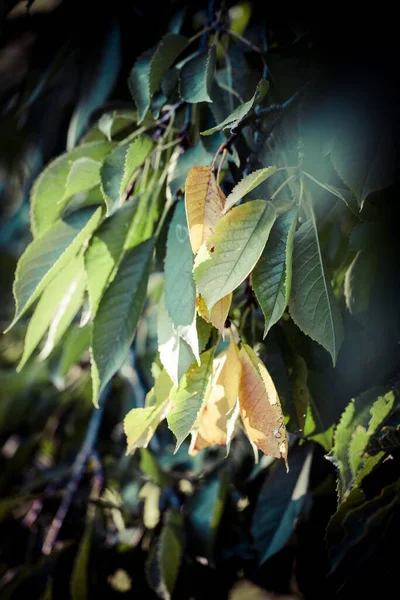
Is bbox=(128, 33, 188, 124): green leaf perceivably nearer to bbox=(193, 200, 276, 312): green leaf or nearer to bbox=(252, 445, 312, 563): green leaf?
bbox=(193, 200, 276, 312): green leaf

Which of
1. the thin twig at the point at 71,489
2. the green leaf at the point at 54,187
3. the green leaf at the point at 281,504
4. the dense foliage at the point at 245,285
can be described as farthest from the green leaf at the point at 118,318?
the thin twig at the point at 71,489

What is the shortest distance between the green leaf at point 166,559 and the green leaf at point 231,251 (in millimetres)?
469

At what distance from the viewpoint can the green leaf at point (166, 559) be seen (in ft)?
2.06

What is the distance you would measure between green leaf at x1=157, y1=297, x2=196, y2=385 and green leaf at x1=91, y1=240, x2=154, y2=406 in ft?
0.16

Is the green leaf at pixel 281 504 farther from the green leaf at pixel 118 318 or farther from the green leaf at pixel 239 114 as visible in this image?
the green leaf at pixel 239 114

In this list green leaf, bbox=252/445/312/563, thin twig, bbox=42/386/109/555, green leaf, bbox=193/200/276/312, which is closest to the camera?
green leaf, bbox=193/200/276/312

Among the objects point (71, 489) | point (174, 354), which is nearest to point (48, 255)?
point (174, 354)

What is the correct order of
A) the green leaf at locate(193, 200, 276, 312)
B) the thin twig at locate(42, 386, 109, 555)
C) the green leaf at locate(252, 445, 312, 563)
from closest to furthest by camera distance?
the green leaf at locate(193, 200, 276, 312)
the green leaf at locate(252, 445, 312, 563)
the thin twig at locate(42, 386, 109, 555)

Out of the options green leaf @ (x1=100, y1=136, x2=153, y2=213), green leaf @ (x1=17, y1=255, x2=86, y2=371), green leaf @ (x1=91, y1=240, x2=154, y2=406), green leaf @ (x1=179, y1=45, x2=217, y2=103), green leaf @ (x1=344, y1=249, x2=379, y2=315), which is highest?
green leaf @ (x1=179, y1=45, x2=217, y2=103)

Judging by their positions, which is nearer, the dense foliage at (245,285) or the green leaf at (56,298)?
the dense foliage at (245,285)

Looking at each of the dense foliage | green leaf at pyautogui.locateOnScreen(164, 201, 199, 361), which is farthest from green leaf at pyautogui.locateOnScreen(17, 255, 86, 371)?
green leaf at pyautogui.locateOnScreen(164, 201, 199, 361)

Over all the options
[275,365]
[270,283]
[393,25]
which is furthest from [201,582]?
[393,25]

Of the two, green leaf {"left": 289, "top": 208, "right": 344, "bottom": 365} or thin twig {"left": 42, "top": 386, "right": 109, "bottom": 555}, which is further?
thin twig {"left": 42, "top": 386, "right": 109, "bottom": 555}

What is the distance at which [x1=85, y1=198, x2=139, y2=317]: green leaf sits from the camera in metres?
0.44
